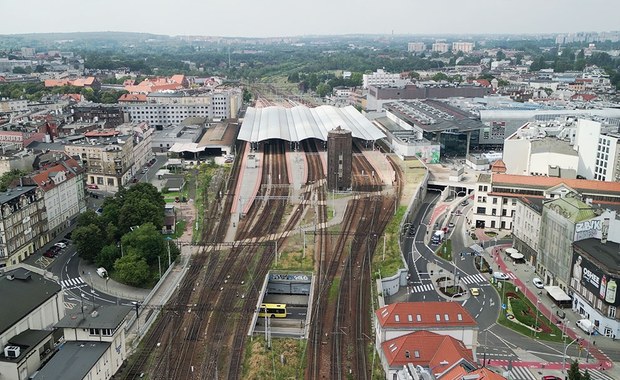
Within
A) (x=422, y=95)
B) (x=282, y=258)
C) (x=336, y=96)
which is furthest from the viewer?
(x=336, y=96)

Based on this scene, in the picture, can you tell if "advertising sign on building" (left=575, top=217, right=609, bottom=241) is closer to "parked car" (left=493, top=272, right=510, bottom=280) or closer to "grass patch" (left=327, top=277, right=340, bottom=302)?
"parked car" (left=493, top=272, right=510, bottom=280)

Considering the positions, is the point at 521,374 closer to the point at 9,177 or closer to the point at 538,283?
the point at 538,283

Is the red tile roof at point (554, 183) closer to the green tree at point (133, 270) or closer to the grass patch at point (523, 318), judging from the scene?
the grass patch at point (523, 318)

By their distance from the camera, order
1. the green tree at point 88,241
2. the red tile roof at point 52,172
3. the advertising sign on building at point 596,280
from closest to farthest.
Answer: the advertising sign on building at point 596,280
the green tree at point 88,241
the red tile roof at point 52,172

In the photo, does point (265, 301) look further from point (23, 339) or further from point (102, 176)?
point (102, 176)

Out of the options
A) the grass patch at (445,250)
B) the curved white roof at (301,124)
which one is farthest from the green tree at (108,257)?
the curved white roof at (301,124)

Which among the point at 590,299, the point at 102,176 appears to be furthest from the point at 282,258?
the point at 102,176
